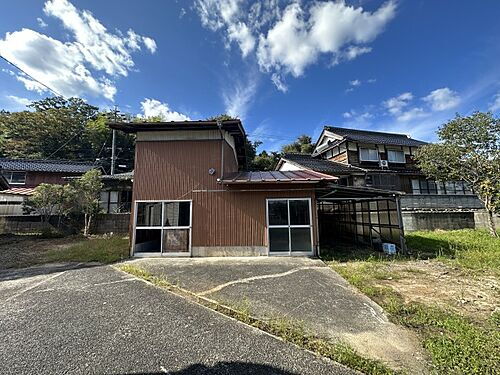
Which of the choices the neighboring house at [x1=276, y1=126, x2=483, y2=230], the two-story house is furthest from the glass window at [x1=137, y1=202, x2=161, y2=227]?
the neighboring house at [x1=276, y1=126, x2=483, y2=230]

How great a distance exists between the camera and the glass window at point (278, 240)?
7.46 m

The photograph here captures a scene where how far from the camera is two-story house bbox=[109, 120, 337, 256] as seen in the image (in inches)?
294

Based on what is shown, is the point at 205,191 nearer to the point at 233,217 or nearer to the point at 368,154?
the point at 233,217

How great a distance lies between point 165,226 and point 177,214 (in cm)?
55

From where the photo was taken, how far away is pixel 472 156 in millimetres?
11148

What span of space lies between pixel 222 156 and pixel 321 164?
1145 cm

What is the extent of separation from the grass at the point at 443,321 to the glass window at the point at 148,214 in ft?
18.8

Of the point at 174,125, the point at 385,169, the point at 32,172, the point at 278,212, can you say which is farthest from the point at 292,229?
the point at 32,172

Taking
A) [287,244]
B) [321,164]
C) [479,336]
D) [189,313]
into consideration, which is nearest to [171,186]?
[287,244]

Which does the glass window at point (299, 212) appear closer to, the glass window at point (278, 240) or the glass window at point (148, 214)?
the glass window at point (278, 240)

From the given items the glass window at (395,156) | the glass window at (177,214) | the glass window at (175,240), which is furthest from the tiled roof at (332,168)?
the glass window at (175,240)

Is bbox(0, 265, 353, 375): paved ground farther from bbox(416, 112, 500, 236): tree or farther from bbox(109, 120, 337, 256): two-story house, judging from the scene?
bbox(416, 112, 500, 236): tree

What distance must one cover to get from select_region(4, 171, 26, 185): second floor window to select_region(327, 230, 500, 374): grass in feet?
79.8

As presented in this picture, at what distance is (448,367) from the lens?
2275 mm
